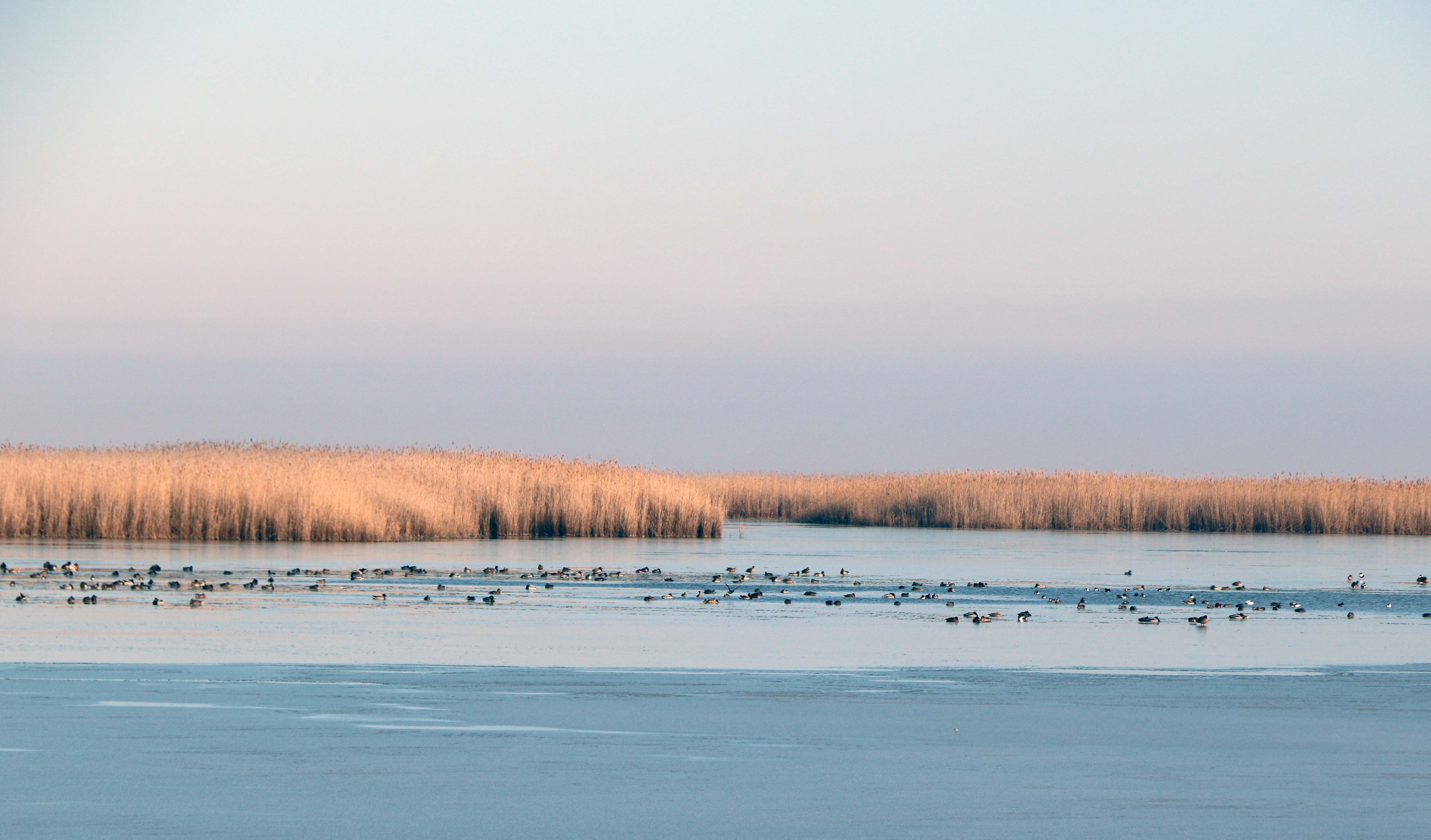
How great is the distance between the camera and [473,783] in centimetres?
681

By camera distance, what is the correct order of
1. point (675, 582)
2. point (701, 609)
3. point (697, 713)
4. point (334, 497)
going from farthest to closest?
point (334, 497) → point (675, 582) → point (701, 609) → point (697, 713)

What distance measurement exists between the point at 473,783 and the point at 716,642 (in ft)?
20.2

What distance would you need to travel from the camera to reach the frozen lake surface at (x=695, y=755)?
618cm

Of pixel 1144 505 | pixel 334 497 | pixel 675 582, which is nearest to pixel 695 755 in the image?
pixel 675 582

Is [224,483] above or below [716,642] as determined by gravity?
above

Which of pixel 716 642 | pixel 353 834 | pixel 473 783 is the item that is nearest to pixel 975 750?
pixel 473 783

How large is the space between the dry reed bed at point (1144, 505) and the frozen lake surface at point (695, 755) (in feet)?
100

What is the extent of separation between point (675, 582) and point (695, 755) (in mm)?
12553

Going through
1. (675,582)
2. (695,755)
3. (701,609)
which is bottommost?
(695,755)

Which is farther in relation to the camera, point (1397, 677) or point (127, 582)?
point (127, 582)

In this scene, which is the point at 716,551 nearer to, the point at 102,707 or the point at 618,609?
the point at 618,609

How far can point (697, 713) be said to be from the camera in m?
8.82

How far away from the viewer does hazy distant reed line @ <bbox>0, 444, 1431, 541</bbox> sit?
28.8m

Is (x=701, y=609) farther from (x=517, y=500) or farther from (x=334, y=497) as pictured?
(x=517, y=500)
